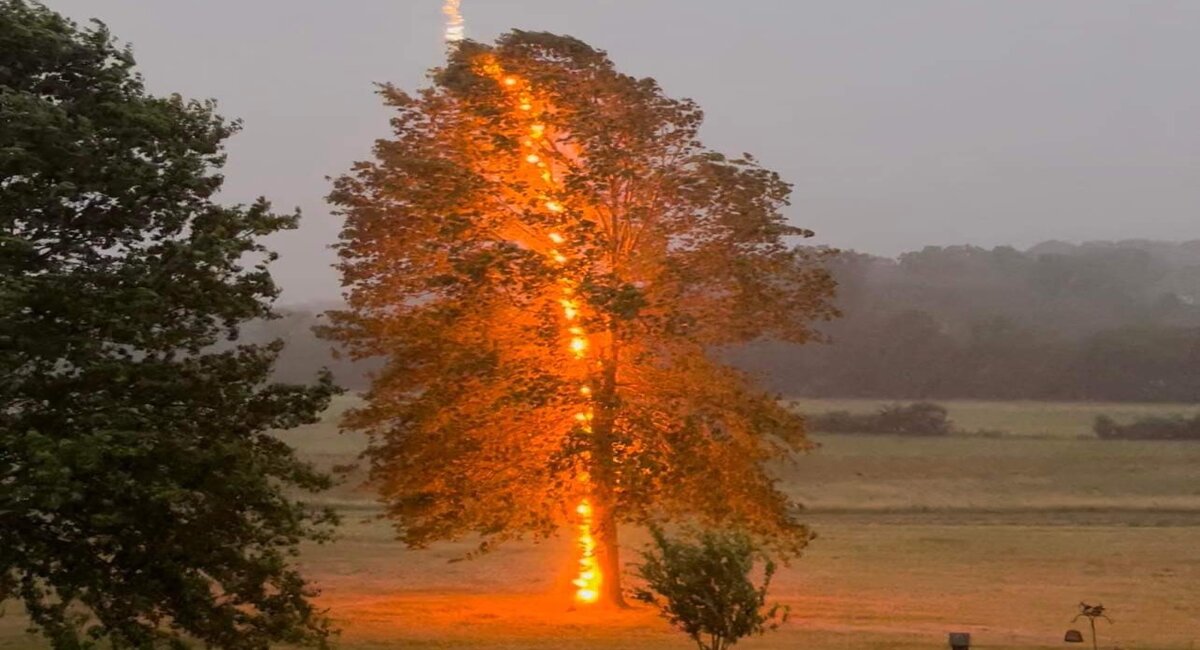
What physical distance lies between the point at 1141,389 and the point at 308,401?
84.5 meters

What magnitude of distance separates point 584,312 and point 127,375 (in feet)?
29.7

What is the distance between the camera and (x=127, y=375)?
522 inches

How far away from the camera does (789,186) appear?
2141 cm

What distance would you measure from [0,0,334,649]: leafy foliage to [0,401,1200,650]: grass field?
3769 millimetres

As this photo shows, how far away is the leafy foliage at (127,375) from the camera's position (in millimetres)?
13039

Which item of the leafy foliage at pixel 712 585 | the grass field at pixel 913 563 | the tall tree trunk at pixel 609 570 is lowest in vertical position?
the grass field at pixel 913 563

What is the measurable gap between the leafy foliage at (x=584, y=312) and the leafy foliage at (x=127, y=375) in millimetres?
6081

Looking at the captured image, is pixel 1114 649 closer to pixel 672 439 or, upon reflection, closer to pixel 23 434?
pixel 672 439

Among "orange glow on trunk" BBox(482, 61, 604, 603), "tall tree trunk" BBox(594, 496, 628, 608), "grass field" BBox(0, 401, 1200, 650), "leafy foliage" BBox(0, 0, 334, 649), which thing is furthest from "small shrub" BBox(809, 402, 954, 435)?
"leafy foliage" BBox(0, 0, 334, 649)

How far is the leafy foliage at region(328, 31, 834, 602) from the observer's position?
67.7ft

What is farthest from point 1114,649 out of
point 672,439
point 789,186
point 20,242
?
point 20,242

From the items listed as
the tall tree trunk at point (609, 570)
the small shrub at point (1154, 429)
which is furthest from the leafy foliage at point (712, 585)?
the small shrub at point (1154, 429)

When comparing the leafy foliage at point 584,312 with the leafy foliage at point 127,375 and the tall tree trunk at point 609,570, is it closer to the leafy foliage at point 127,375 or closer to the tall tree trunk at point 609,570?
the tall tree trunk at point 609,570

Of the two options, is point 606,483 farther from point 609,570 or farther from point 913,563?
point 913,563
